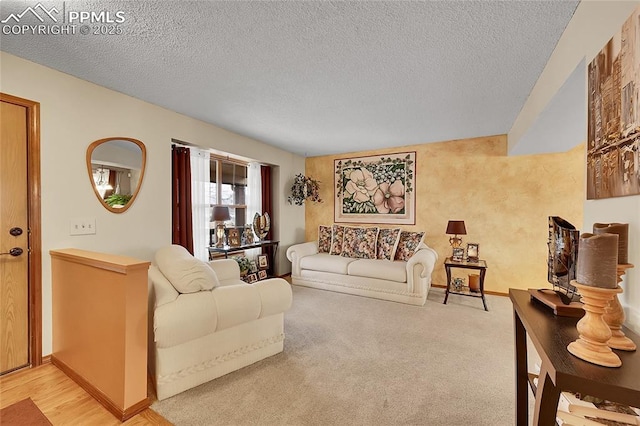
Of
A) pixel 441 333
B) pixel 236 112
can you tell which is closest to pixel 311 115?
pixel 236 112

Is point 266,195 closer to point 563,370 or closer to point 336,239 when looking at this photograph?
point 336,239

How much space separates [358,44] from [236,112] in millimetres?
1746

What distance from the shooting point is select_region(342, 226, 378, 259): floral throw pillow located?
4402 millimetres

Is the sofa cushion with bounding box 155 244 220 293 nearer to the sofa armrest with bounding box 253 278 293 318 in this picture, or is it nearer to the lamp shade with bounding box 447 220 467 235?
the sofa armrest with bounding box 253 278 293 318

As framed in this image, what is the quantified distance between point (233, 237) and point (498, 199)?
393cm

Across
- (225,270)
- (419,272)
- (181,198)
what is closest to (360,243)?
(419,272)

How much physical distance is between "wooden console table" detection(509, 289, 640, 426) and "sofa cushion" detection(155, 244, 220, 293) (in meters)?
1.86

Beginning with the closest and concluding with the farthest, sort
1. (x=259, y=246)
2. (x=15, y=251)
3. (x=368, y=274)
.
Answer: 1. (x=15, y=251)
2. (x=368, y=274)
3. (x=259, y=246)

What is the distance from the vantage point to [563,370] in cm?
69

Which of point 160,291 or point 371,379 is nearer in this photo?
point 160,291

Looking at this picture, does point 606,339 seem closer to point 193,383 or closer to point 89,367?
point 193,383

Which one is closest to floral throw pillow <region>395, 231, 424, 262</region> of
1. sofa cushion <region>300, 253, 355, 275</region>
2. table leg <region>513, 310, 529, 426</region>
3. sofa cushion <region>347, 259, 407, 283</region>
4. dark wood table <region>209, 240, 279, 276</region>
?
sofa cushion <region>347, 259, 407, 283</region>

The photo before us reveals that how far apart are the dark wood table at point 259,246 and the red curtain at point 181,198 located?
0.37m

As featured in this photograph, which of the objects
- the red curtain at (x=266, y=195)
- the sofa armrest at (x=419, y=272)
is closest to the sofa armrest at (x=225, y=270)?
the red curtain at (x=266, y=195)
